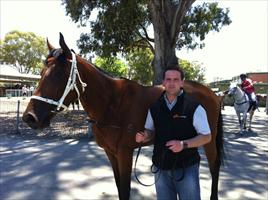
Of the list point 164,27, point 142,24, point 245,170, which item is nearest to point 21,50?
point 142,24

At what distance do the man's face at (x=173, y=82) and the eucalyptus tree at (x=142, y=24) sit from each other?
453 inches

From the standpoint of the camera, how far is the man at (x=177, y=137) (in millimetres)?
2920

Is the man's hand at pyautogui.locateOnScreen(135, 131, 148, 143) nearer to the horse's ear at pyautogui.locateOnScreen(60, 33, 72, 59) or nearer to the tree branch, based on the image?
the horse's ear at pyautogui.locateOnScreen(60, 33, 72, 59)

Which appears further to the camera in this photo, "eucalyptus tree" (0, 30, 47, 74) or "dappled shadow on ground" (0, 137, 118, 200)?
"eucalyptus tree" (0, 30, 47, 74)

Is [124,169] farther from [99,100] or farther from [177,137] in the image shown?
[177,137]

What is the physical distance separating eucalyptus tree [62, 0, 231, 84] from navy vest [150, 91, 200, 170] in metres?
11.5

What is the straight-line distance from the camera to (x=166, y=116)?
3.00 metres

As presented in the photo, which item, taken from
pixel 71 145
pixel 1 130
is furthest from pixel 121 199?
pixel 1 130

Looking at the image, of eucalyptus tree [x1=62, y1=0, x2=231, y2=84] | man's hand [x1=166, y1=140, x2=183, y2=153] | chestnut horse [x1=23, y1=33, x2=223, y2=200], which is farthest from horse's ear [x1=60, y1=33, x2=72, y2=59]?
eucalyptus tree [x1=62, y1=0, x2=231, y2=84]

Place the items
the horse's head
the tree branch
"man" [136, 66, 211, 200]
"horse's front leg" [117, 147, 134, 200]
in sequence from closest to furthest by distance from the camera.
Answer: "man" [136, 66, 211, 200], the horse's head, "horse's front leg" [117, 147, 134, 200], the tree branch

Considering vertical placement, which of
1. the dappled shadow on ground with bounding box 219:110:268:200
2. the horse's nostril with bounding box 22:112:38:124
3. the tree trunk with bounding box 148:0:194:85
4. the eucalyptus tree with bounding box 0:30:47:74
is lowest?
the dappled shadow on ground with bounding box 219:110:268:200

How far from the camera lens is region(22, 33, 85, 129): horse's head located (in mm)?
3254

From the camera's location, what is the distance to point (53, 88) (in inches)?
131

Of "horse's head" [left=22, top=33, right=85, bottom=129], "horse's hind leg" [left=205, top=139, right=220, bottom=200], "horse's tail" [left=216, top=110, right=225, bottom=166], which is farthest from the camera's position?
"horse's tail" [left=216, top=110, right=225, bottom=166]
